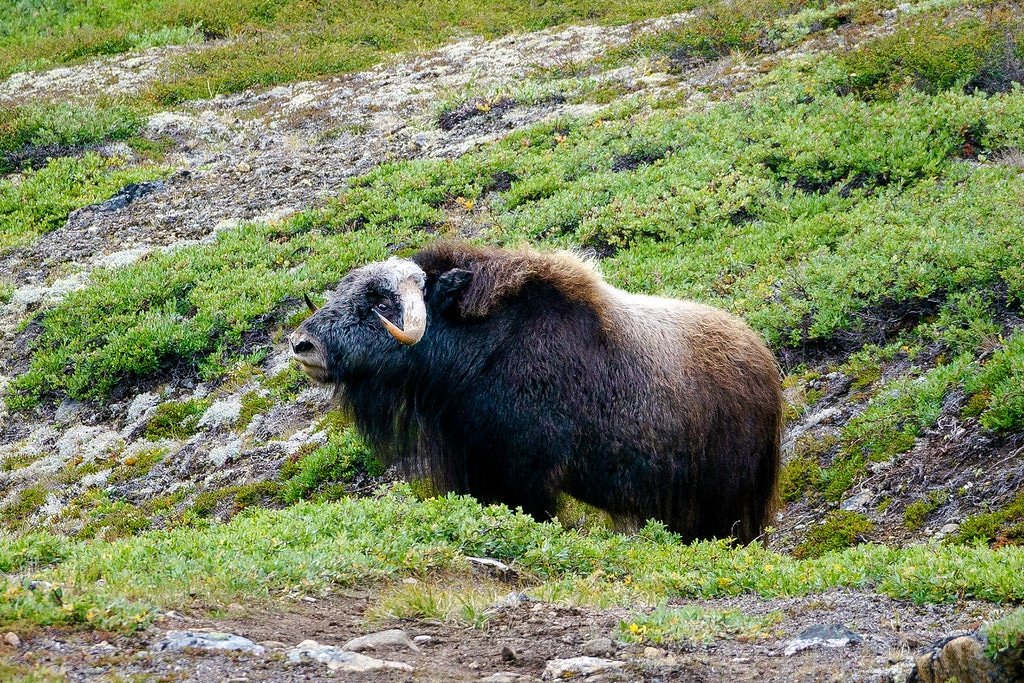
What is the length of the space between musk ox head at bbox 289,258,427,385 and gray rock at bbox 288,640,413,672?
14.2 ft

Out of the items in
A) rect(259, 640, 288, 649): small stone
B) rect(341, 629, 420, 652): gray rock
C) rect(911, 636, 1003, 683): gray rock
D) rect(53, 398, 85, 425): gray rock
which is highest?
rect(911, 636, 1003, 683): gray rock

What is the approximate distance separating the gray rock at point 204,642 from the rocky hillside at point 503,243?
0.07 ft

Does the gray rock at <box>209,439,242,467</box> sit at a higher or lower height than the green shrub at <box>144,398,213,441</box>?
lower

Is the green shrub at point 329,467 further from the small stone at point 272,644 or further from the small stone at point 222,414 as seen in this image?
the small stone at point 272,644

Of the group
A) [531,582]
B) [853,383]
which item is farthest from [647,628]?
[853,383]

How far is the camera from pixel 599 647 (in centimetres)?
536

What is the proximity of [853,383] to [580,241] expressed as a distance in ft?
18.6

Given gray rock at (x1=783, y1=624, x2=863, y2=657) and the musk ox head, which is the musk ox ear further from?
gray rock at (x1=783, y1=624, x2=863, y2=657)

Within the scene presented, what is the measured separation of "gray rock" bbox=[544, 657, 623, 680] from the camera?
5035 millimetres

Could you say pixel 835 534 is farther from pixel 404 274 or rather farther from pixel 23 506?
pixel 23 506

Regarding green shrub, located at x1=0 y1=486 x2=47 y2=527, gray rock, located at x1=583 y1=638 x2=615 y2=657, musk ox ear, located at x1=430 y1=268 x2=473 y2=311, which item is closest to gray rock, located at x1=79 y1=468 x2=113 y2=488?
green shrub, located at x1=0 y1=486 x2=47 y2=527

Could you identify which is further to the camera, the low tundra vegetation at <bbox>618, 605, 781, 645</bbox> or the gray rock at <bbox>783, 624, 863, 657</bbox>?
the low tundra vegetation at <bbox>618, 605, 781, 645</bbox>

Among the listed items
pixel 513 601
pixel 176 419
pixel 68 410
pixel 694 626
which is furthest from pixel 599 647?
pixel 68 410

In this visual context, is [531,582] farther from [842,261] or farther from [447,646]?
[842,261]
